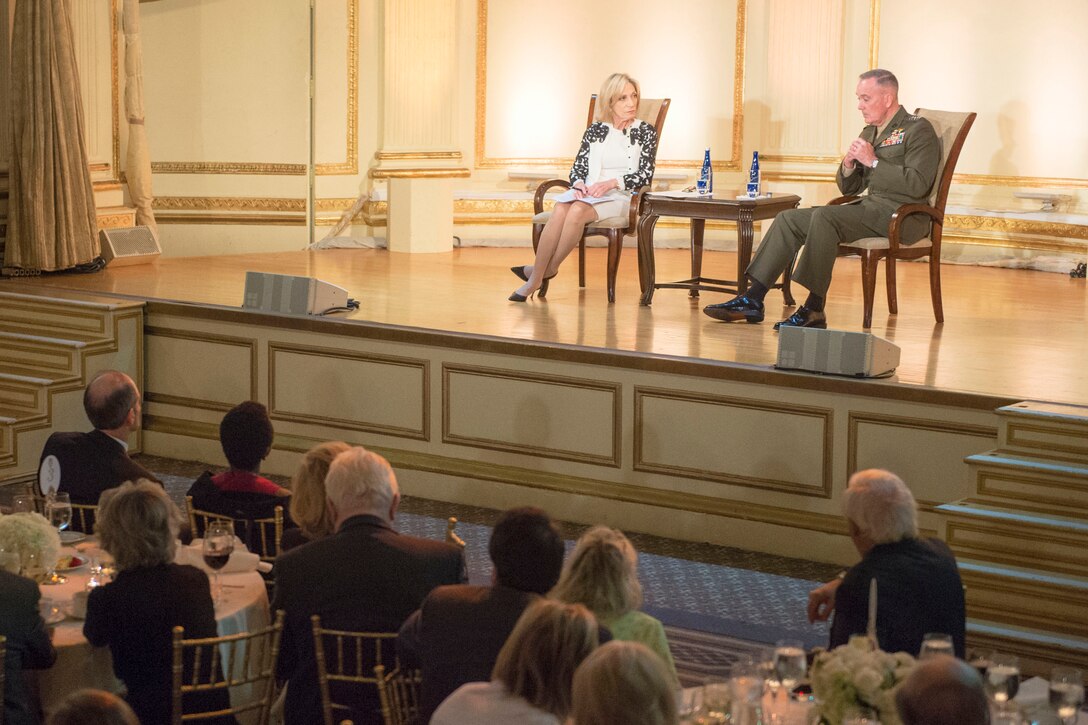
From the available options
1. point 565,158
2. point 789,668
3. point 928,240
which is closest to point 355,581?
point 789,668

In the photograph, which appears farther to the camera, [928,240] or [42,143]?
[42,143]

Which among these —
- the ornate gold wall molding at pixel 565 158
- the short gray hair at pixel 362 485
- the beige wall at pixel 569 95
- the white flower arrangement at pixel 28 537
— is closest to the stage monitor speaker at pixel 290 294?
the beige wall at pixel 569 95

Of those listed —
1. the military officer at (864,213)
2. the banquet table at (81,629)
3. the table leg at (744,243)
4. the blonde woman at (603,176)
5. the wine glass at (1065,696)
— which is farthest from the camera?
the blonde woman at (603,176)

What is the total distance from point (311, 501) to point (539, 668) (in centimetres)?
127

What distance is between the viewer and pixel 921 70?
9.00 meters

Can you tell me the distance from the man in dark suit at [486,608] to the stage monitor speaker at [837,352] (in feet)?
8.04

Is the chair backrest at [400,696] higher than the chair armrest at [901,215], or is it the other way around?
the chair armrest at [901,215]

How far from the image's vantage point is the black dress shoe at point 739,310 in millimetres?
6152

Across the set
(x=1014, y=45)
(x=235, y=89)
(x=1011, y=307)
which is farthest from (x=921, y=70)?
(x=235, y=89)

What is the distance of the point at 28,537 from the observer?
306 cm

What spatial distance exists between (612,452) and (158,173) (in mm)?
4962

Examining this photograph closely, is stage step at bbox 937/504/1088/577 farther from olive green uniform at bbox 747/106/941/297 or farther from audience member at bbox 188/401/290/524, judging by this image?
audience member at bbox 188/401/290/524

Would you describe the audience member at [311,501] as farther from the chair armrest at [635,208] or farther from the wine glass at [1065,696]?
the chair armrest at [635,208]

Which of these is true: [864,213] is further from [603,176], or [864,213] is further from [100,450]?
[100,450]
